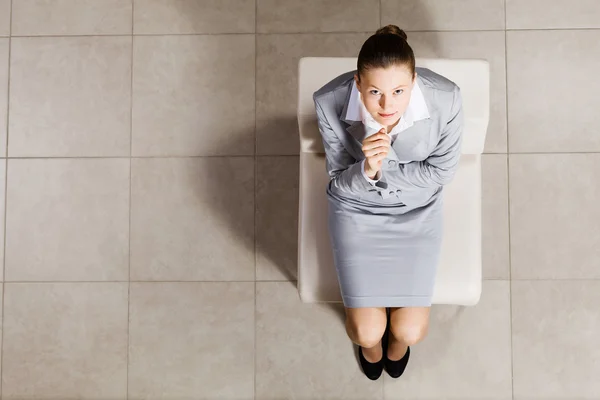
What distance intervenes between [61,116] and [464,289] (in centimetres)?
140

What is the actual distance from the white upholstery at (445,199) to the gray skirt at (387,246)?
5 cm

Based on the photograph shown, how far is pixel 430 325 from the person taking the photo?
1.71m

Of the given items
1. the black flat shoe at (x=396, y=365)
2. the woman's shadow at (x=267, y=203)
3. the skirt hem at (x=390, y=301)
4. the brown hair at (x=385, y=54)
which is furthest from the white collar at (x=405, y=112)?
the black flat shoe at (x=396, y=365)

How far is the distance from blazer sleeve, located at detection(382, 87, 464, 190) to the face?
194 millimetres

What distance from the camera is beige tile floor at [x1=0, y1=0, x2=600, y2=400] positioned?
5.57 feet

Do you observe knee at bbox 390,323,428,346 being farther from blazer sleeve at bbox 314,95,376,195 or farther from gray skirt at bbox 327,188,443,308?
blazer sleeve at bbox 314,95,376,195

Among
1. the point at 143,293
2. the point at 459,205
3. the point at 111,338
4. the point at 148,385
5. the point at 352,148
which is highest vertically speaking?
the point at 352,148

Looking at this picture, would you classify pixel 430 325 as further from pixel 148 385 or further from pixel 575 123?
pixel 148 385

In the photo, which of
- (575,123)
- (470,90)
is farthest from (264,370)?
(575,123)

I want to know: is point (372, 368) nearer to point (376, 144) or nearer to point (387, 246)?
point (387, 246)

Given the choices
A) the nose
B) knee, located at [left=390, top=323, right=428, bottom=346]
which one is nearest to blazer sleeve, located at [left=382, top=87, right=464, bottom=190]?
the nose

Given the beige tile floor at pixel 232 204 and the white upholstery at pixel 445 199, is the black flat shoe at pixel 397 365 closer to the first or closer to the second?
the beige tile floor at pixel 232 204

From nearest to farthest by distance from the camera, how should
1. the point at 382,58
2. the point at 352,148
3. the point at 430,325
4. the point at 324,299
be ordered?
the point at 382,58
the point at 352,148
the point at 324,299
the point at 430,325

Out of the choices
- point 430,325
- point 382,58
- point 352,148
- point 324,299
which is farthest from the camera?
point 430,325
